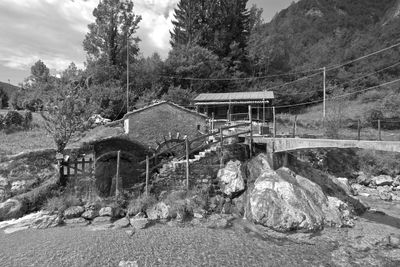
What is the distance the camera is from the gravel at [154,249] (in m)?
7.43

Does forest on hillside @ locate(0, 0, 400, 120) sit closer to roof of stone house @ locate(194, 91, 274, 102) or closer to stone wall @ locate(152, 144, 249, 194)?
roof of stone house @ locate(194, 91, 274, 102)

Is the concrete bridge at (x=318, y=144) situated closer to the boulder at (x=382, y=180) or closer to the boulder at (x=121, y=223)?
the boulder at (x=121, y=223)

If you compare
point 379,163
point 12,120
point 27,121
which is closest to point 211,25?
point 27,121

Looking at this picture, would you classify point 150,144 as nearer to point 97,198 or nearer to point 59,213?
point 97,198

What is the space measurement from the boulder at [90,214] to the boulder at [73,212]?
232 mm

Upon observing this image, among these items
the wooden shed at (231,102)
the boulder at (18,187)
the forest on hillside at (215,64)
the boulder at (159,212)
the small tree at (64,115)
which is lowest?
the boulder at (159,212)

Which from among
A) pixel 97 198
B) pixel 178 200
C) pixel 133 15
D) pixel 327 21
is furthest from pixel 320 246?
pixel 327 21

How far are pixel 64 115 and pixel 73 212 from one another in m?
4.37

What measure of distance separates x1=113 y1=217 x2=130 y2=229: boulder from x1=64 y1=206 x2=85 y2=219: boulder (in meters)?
1.67

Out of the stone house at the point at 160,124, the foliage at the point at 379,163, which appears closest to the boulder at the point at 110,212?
the stone house at the point at 160,124

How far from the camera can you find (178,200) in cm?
1134

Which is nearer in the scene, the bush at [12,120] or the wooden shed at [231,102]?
the bush at [12,120]

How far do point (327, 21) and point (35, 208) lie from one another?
95.4m

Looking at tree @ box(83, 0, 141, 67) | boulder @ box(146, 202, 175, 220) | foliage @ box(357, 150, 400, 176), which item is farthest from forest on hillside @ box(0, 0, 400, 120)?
foliage @ box(357, 150, 400, 176)
